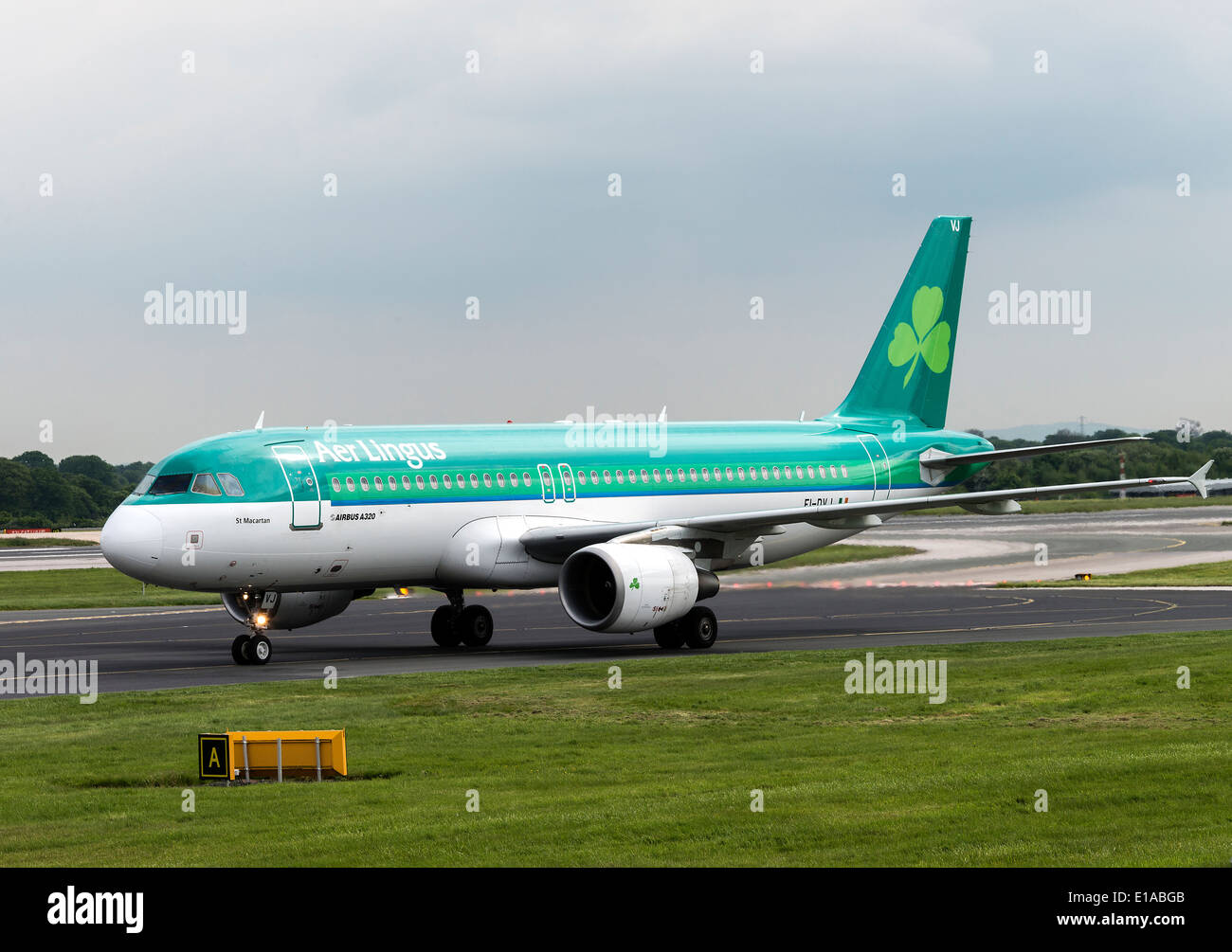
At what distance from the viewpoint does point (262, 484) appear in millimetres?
31547

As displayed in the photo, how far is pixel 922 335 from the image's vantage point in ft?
147

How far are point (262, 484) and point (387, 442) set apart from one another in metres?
3.29

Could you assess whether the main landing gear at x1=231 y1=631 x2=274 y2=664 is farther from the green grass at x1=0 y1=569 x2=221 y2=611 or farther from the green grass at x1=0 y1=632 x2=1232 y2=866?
the green grass at x1=0 y1=569 x2=221 y2=611

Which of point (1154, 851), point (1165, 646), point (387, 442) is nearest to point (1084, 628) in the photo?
point (1165, 646)

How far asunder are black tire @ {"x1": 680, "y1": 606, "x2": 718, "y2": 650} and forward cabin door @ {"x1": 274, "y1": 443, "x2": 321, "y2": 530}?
8.06m

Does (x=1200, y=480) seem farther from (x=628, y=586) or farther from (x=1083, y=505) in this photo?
(x=1083, y=505)

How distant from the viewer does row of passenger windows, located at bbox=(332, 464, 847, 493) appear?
33219 millimetres

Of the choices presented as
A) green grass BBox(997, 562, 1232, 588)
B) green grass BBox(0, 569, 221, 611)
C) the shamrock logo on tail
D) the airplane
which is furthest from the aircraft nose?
green grass BBox(997, 562, 1232, 588)

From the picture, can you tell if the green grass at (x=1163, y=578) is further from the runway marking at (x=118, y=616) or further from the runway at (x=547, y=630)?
the runway marking at (x=118, y=616)

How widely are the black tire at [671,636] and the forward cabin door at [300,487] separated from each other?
7.68m

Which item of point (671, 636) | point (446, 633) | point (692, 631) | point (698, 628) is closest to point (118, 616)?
point (446, 633)

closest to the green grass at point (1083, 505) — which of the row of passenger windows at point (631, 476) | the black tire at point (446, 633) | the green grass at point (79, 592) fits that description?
the green grass at point (79, 592)

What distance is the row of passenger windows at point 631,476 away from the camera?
3322cm
